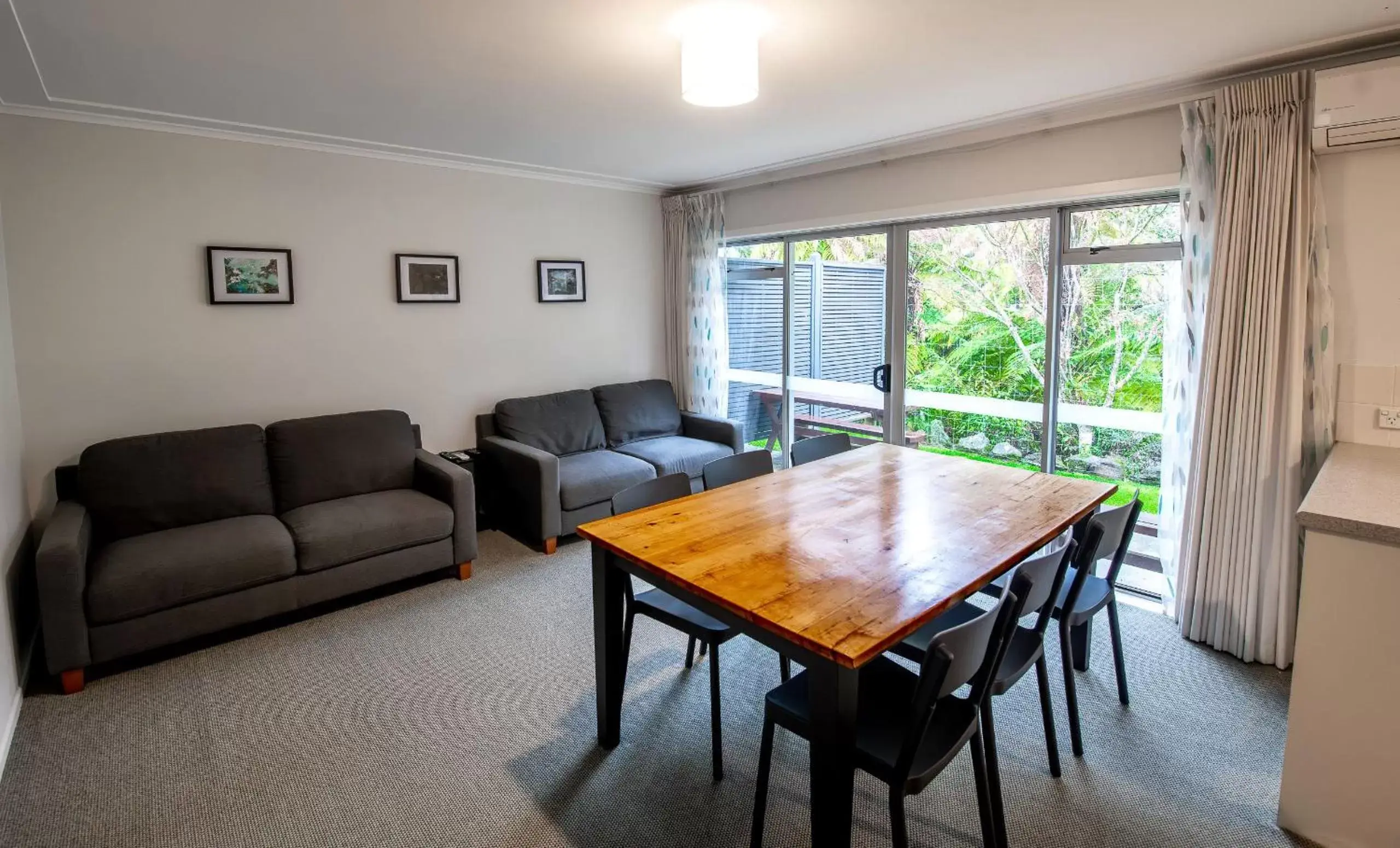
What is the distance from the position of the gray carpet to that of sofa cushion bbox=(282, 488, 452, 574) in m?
0.39

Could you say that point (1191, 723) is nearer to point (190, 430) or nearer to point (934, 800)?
point (934, 800)

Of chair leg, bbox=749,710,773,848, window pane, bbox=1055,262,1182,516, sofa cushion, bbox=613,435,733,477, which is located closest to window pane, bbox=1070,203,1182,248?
window pane, bbox=1055,262,1182,516

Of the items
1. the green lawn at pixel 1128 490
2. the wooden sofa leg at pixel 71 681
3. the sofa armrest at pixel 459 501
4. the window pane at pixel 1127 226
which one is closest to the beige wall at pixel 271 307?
the sofa armrest at pixel 459 501

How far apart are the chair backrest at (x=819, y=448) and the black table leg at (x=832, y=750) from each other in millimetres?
1806

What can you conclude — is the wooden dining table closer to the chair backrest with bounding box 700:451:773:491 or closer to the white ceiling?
the chair backrest with bounding box 700:451:773:491

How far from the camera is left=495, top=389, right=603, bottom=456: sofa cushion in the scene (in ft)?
15.1

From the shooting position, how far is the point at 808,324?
501cm

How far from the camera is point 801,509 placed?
2.39 m

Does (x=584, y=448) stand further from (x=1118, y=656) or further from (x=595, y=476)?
(x=1118, y=656)

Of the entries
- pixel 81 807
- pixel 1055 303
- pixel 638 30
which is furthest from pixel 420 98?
pixel 1055 303

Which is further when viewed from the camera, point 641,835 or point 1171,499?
point 1171,499

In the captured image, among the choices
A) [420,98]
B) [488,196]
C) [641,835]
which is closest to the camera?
[641,835]

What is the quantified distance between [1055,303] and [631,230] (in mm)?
3107

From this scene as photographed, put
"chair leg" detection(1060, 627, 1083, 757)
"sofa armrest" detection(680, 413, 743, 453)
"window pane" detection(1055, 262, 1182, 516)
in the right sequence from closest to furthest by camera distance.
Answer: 1. "chair leg" detection(1060, 627, 1083, 757)
2. "window pane" detection(1055, 262, 1182, 516)
3. "sofa armrest" detection(680, 413, 743, 453)
